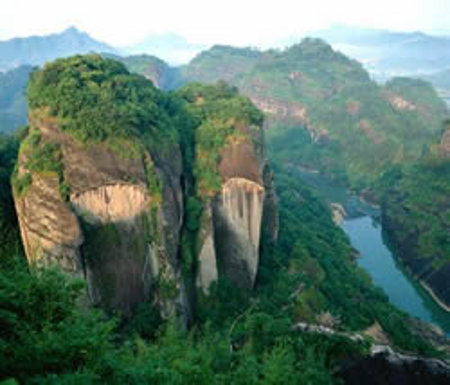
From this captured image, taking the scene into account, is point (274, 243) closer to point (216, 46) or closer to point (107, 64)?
point (107, 64)

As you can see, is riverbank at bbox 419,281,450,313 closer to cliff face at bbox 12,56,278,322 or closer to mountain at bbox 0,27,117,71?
cliff face at bbox 12,56,278,322

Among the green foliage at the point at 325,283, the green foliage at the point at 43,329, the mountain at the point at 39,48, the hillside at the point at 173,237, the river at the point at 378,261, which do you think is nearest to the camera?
the green foliage at the point at 43,329

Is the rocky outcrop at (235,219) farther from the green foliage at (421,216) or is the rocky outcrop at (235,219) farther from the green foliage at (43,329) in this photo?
the green foliage at (421,216)

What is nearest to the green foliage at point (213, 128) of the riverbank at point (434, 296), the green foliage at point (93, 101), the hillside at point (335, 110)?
the green foliage at point (93, 101)

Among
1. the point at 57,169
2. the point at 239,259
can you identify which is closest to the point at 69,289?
the point at 57,169

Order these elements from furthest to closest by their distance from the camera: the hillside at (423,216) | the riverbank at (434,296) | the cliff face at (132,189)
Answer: the hillside at (423,216), the riverbank at (434,296), the cliff face at (132,189)

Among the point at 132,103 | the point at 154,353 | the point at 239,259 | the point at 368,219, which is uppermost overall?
the point at 132,103
